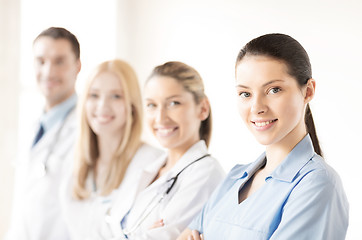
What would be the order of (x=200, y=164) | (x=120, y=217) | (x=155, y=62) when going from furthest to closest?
(x=155, y=62)
(x=120, y=217)
(x=200, y=164)

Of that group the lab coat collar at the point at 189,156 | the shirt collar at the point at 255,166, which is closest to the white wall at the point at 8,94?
the lab coat collar at the point at 189,156

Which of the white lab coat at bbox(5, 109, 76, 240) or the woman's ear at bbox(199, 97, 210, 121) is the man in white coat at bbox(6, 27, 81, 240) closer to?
the white lab coat at bbox(5, 109, 76, 240)

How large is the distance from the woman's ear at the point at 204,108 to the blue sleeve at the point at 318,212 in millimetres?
536

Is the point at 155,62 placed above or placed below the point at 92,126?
above

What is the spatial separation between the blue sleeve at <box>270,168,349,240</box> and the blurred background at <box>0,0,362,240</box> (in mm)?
108

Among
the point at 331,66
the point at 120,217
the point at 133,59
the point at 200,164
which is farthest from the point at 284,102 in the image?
the point at 133,59

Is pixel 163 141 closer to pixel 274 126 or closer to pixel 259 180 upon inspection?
pixel 259 180

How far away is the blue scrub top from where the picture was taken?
0.80 metres

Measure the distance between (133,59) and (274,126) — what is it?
50.8 inches

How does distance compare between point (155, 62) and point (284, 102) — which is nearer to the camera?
point (284, 102)

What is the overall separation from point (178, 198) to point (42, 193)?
561 mm

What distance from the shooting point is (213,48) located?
1.30m

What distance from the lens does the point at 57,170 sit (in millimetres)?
1638

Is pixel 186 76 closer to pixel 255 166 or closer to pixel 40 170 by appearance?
pixel 255 166
